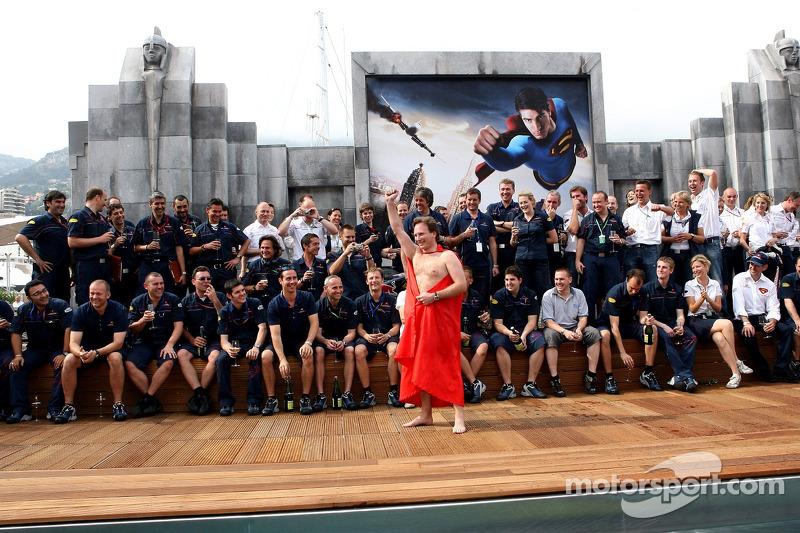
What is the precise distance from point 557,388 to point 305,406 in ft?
9.35

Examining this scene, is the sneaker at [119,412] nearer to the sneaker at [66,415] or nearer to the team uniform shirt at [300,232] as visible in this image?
the sneaker at [66,415]

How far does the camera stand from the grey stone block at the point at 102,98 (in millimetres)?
10789

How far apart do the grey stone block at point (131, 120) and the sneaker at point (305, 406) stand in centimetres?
634

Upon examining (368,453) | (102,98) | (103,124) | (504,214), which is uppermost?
(102,98)

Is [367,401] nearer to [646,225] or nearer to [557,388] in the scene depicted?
[557,388]

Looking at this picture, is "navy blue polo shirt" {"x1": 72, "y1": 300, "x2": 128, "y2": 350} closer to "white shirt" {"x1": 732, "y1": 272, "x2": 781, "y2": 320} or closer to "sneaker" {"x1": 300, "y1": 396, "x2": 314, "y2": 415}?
"sneaker" {"x1": 300, "y1": 396, "x2": 314, "y2": 415}

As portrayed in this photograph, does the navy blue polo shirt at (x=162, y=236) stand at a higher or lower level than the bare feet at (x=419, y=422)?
higher

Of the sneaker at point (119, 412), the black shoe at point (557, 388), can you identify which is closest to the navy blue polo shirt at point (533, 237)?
the black shoe at point (557, 388)

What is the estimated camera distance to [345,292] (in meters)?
8.15

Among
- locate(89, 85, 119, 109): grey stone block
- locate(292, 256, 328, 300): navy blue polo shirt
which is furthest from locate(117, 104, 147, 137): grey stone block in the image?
locate(292, 256, 328, 300): navy blue polo shirt

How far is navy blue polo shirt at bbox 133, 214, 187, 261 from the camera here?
801cm

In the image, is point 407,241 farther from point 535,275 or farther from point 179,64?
point 179,64

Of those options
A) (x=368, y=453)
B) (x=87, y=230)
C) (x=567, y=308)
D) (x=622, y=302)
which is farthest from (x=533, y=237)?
(x=87, y=230)

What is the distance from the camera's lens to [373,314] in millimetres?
7328
